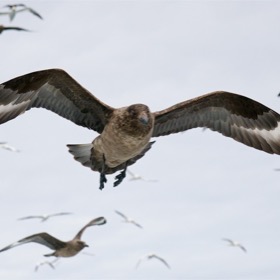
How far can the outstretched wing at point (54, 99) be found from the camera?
638 inches

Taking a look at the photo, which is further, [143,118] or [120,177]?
[120,177]

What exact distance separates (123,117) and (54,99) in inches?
63.7

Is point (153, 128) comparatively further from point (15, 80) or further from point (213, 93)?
point (15, 80)

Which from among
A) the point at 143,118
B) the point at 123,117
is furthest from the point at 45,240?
the point at 143,118

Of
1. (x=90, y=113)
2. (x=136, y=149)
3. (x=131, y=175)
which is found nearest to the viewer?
(x=136, y=149)

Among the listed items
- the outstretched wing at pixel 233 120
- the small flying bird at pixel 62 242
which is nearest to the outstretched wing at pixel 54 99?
the outstretched wing at pixel 233 120

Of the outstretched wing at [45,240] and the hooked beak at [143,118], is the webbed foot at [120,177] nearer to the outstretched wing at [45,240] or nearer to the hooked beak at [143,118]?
the hooked beak at [143,118]

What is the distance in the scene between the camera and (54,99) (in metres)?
16.8

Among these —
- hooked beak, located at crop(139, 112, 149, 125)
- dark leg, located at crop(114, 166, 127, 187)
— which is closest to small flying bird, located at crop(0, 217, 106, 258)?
dark leg, located at crop(114, 166, 127, 187)

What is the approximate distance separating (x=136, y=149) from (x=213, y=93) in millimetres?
2249

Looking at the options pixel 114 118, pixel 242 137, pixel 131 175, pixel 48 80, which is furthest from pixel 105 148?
pixel 131 175

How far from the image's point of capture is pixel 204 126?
1786 centimetres

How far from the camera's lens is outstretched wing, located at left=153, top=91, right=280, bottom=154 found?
17594 mm

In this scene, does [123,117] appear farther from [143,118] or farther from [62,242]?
[62,242]
